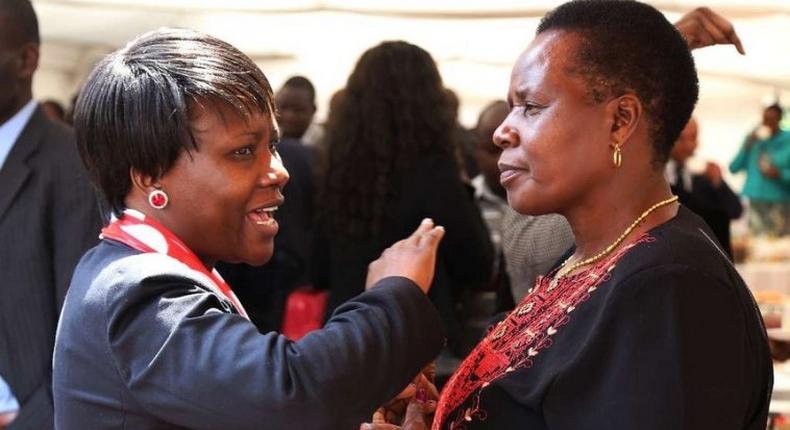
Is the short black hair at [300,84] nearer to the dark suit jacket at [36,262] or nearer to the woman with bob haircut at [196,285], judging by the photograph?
the dark suit jacket at [36,262]

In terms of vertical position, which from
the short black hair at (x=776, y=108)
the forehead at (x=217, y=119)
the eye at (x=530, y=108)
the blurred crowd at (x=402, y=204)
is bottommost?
the short black hair at (x=776, y=108)

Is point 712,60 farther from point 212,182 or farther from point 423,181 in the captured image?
point 212,182

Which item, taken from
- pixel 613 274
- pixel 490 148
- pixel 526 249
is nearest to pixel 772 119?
pixel 490 148

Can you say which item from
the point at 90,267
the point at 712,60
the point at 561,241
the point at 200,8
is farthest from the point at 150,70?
the point at 712,60

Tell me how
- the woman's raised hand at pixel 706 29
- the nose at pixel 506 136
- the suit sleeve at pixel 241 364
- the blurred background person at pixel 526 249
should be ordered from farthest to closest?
the blurred background person at pixel 526 249 < the woman's raised hand at pixel 706 29 < the nose at pixel 506 136 < the suit sleeve at pixel 241 364

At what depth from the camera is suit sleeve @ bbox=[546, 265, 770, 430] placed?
157 cm

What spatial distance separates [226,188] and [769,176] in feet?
26.4

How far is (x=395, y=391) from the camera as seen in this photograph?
162 centimetres

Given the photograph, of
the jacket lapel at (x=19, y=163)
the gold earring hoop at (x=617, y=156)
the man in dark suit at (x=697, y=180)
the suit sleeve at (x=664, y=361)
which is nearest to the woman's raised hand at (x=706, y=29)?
the gold earring hoop at (x=617, y=156)

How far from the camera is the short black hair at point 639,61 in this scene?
1758 millimetres

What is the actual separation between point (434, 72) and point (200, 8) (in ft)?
5.19

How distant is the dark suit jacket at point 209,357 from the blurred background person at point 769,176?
25.9 feet

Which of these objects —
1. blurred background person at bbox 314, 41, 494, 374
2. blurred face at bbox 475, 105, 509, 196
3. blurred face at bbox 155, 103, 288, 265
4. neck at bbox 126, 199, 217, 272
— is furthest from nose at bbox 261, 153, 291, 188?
blurred face at bbox 475, 105, 509, 196

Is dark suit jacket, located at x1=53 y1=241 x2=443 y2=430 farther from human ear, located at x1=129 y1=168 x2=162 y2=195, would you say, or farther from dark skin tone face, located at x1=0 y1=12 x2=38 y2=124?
dark skin tone face, located at x1=0 y1=12 x2=38 y2=124
